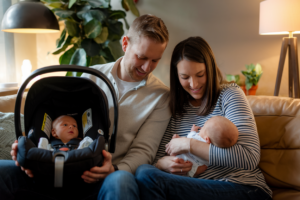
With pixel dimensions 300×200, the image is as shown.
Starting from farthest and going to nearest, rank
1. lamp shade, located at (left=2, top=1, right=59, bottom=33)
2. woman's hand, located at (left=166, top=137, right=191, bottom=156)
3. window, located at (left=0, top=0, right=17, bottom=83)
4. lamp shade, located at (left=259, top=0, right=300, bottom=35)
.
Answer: window, located at (left=0, top=0, right=17, bottom=83), lamp shade, located at (left=2, top=1, right=59, bottom=33), lamp shade, located at (left=259, top=0, right=300, bottom=35), woman's hand, located at (left=166, top=137, right=191, bottom=156)

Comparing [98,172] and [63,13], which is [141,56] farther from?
[63,13]

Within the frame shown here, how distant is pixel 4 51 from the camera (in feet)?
9.56

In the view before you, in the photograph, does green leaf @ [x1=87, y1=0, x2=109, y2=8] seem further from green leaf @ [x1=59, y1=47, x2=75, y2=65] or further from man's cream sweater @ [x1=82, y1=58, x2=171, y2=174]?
man's cream sweater @ [x1=82, y1=58, x2=171, y2=174]

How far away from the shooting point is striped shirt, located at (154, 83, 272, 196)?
3.66ft

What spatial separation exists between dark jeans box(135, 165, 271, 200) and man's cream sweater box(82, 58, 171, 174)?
10.2 inches

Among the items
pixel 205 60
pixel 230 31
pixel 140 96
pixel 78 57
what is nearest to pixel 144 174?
pixel 140 96

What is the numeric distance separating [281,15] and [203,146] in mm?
1641

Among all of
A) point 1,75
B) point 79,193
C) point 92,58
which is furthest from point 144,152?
point 1,75

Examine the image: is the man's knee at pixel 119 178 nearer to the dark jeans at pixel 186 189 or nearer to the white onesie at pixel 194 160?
the dark jeans at pixel 186 189

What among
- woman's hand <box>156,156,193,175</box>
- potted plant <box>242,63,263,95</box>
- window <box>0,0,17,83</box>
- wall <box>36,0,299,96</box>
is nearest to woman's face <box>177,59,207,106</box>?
woman's hand <box>156,156,193,175</box>

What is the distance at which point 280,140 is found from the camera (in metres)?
1.39

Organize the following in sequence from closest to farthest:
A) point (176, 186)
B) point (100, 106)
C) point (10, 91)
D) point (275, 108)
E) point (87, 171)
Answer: point (87, 171) → point (176, 186) → point (100, 106) → point (275, 108) → point (10, 91)

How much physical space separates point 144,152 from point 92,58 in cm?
159

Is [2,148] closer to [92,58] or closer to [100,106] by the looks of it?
[100,106]
